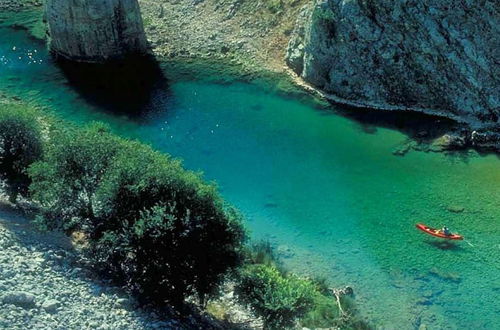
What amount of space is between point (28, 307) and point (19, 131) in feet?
50.8

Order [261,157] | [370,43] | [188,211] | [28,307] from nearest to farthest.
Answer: [28,307]
[188,211]
[261,157]
[370,43]

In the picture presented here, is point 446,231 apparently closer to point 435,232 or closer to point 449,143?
point 435,232

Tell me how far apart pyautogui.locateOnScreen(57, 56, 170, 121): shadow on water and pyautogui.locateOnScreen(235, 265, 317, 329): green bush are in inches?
1258

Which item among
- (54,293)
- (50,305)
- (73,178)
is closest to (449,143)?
(73,178)

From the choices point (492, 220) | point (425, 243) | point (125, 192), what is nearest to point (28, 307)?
point (125, 192)

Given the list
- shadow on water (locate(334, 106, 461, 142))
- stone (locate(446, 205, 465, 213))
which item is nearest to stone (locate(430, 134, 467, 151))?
shadow on water (locate(334, 106, 461, 142))

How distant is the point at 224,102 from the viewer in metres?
67.8

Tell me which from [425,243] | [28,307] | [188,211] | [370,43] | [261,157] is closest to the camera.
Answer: [28,307]

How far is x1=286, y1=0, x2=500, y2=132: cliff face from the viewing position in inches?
2443

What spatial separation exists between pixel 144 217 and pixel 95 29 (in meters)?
42.3

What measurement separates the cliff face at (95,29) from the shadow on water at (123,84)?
1141 millimetres

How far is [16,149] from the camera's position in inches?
1741

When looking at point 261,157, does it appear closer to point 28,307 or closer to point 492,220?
point 492,220

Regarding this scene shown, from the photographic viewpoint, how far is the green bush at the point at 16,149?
144 ft
